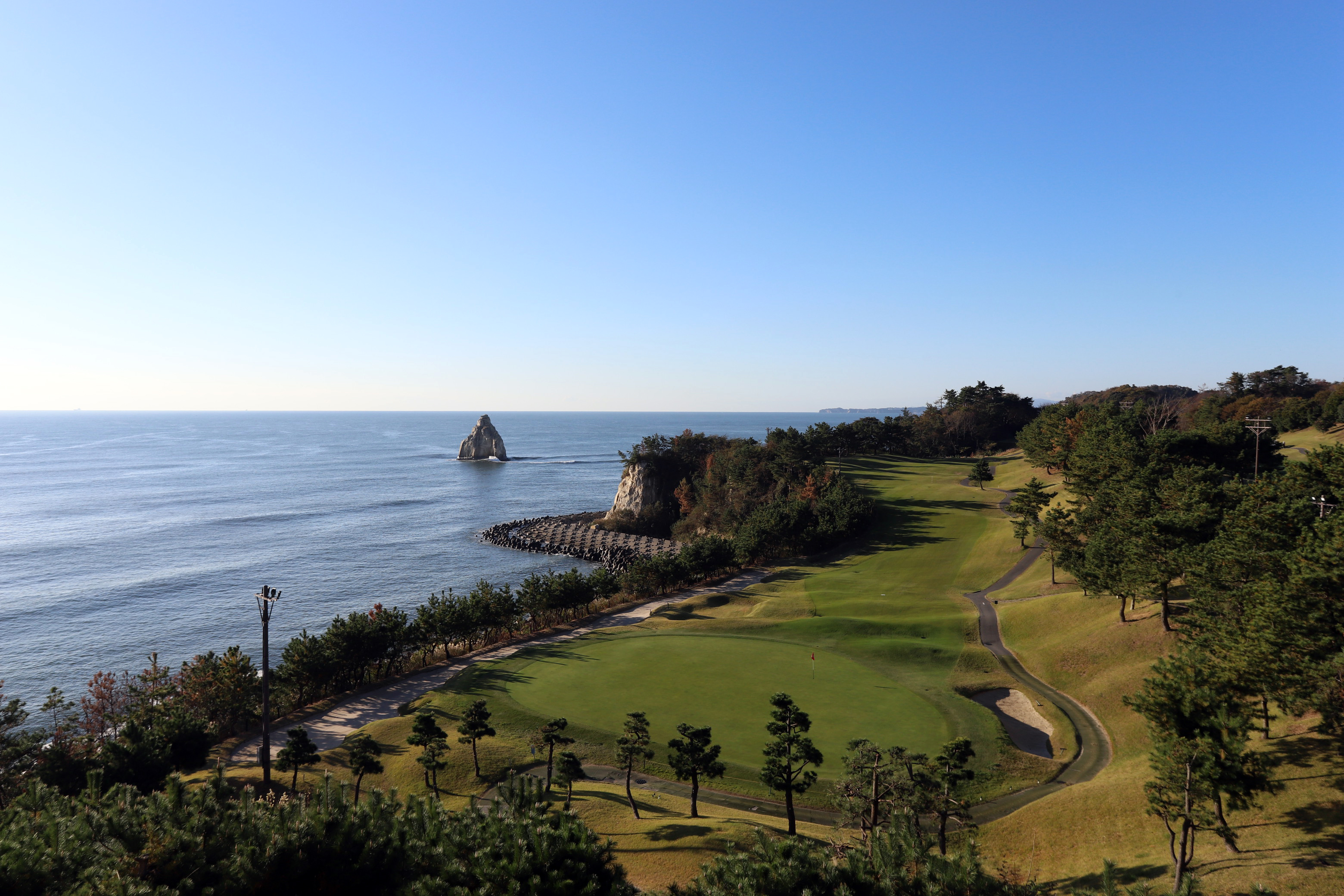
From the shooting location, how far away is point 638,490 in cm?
10312

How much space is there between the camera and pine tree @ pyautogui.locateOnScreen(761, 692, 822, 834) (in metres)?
20.4

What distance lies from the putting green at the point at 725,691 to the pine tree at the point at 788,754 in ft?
13.3

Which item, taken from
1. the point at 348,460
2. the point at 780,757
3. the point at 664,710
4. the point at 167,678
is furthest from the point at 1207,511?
the point at 348,460

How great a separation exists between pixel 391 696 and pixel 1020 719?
1339 inches

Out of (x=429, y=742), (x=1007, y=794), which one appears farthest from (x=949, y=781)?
(x=429, y=742)

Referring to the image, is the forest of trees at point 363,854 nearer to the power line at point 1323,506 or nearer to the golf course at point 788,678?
the golf course at point 788,678

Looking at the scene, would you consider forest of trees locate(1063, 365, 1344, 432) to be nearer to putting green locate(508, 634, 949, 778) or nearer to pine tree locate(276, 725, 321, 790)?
putting green locate(508, 634, 949, 778)

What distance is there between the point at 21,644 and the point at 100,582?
58.5 ft

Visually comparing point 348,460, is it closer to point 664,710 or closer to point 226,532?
point 226,532

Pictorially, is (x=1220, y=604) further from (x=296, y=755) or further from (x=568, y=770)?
(x=296, y=755)

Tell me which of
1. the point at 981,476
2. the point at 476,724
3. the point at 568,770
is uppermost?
the point at 981,476

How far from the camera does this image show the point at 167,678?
4178 centimetres

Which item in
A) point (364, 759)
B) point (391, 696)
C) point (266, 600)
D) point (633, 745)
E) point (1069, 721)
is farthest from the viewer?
point (391, 696)

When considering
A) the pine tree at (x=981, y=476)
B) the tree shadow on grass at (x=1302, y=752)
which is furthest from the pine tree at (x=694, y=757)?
the pine tree at (x=981, y=476)
